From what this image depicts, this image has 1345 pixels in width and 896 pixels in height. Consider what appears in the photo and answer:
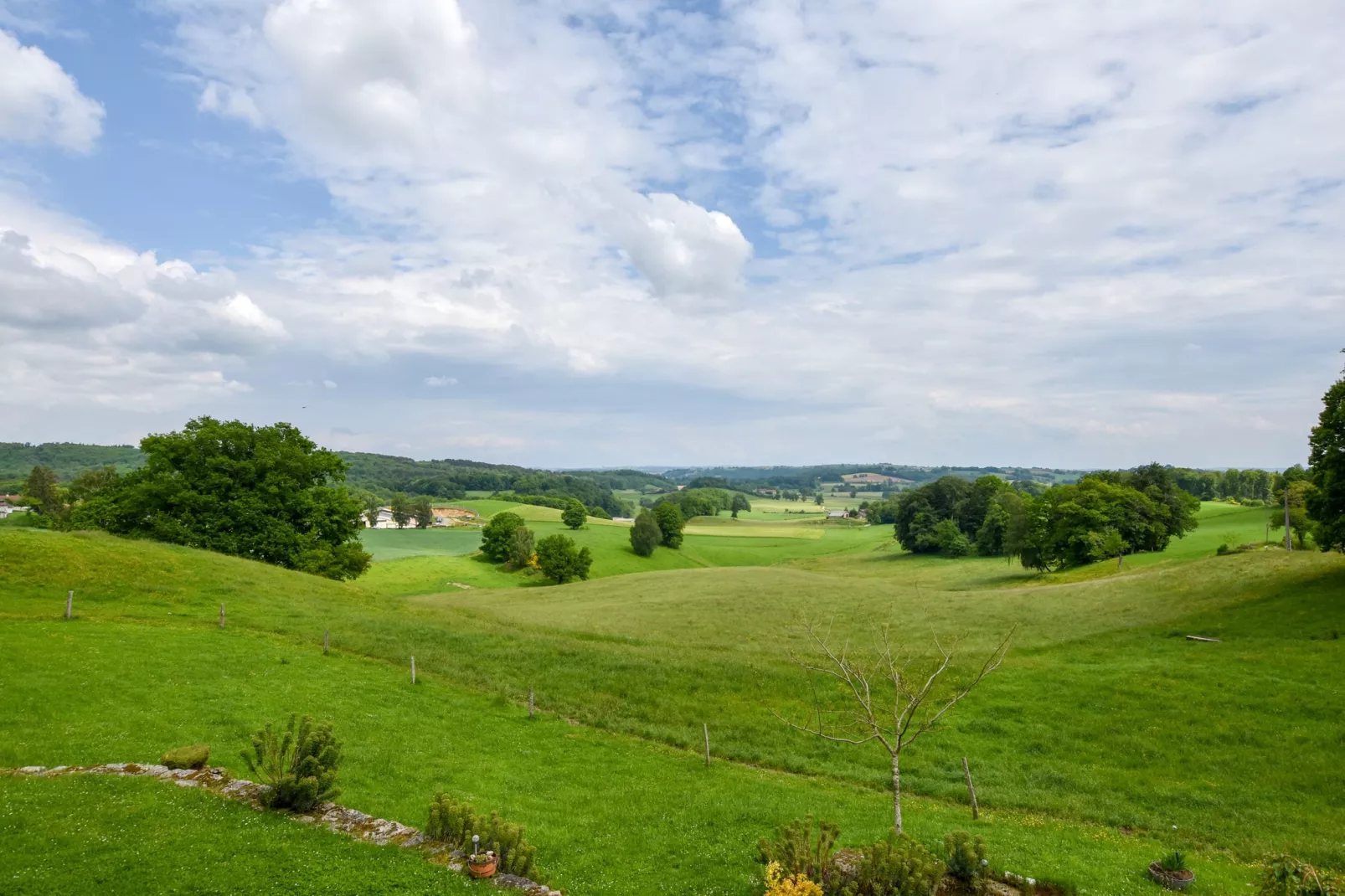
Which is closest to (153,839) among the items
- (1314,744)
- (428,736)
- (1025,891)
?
(428,736)

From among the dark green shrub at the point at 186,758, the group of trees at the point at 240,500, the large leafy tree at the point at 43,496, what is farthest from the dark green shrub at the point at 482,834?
the large leafy tree at the point at 43,496

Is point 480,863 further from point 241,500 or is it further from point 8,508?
point 8,508

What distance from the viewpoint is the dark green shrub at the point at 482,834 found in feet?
36.4

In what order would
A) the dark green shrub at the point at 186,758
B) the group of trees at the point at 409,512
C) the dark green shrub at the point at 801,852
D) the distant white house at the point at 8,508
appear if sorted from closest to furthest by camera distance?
the dark green shrub at the point at 801,852, the dark green shrub at the point at 186,758, the distant white house at the point at 8,508, the group of trees at the point at 409,512

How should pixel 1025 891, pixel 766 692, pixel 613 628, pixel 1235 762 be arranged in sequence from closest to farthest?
pixel 1025 891
pixel 1235 762
pixel 766 692
pixel 613 628

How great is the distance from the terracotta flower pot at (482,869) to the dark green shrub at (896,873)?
5944mm

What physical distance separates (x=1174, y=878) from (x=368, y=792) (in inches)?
657

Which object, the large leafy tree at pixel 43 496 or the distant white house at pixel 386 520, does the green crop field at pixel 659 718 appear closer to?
the large leafy tree at pixel 43 496

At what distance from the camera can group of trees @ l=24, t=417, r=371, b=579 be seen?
48.8m

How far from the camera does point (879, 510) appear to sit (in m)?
175

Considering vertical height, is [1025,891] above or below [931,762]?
above

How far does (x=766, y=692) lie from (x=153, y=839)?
67.9ft

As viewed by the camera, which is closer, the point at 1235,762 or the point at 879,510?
the point at 1235,762

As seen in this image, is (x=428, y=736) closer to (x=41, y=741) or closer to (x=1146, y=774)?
(x=41, y=741)
